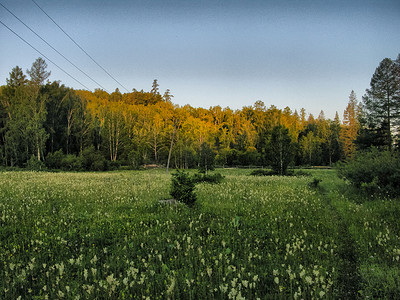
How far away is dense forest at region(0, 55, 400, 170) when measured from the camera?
37.7 meters

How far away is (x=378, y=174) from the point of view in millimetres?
12453

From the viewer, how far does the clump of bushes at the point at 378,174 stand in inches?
457

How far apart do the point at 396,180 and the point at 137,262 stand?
1315 centimetres

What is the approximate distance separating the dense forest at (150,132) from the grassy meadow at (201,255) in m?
22.1

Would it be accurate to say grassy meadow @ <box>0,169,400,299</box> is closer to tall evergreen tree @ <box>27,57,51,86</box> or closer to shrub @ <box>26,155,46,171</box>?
shrub @ <box>26,155,46,171</box>

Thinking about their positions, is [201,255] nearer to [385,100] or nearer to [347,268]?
[347,268]

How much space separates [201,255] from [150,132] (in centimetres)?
5267

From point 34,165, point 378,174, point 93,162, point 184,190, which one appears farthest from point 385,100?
point 34,165

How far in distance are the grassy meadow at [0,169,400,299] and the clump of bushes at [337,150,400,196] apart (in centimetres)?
303

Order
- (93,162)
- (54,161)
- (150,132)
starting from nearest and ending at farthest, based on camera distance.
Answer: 1. (54,161)
2. (93,162)
3. (150,132)

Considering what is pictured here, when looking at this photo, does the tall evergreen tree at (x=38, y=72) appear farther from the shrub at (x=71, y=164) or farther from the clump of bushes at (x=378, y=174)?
the clump of bushes at (x=378, y=174)

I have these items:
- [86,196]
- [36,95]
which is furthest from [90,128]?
[86,196]

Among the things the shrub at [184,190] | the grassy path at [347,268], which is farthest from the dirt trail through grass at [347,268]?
the shrub at [184,190]

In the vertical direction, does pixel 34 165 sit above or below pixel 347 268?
above
